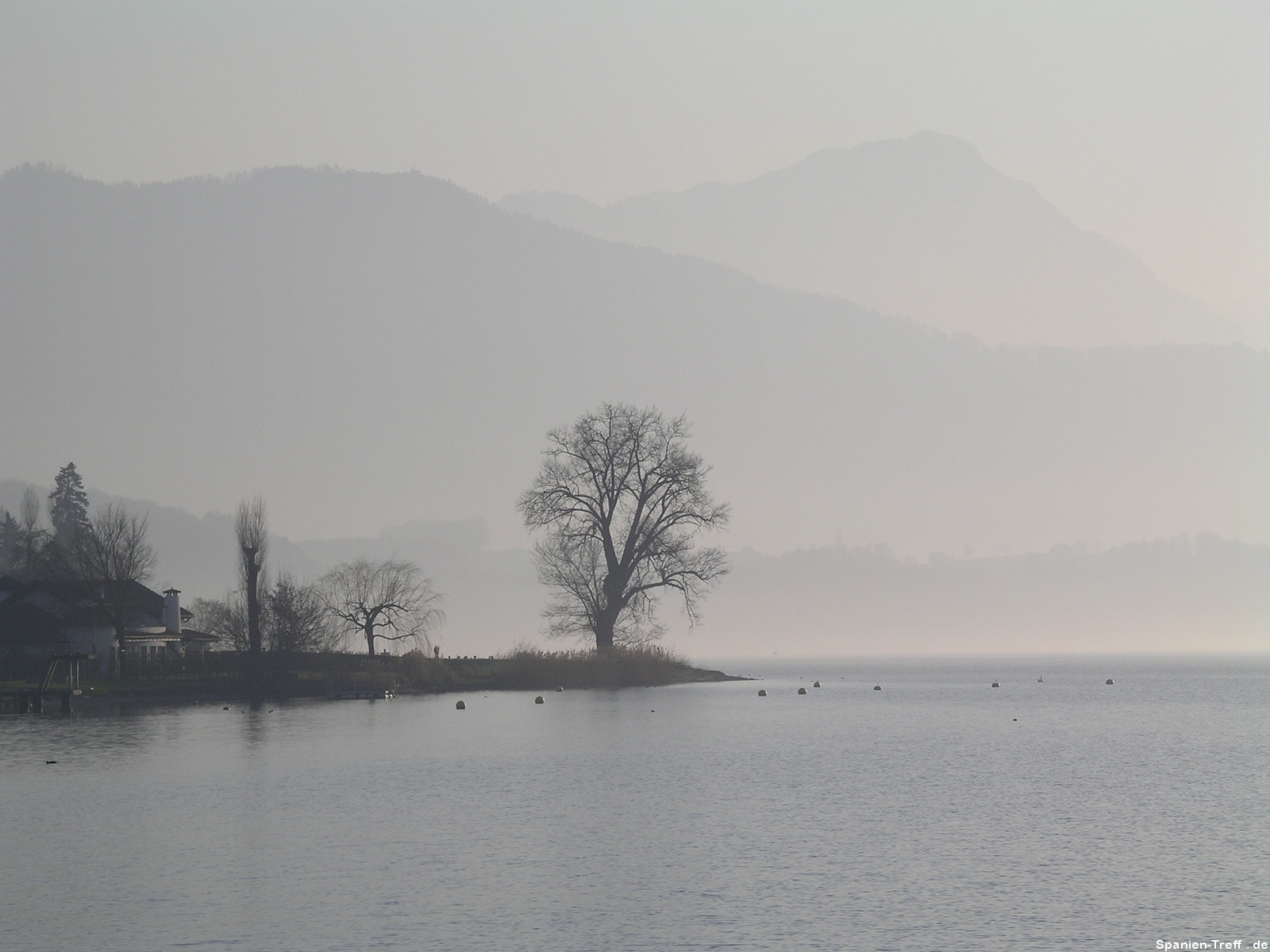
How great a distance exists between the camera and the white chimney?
99.8 metres

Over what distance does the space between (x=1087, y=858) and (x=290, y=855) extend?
1657 centimetres

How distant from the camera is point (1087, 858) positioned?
1099 inches

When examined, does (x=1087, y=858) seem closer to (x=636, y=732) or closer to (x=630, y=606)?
(x=636, y=732)

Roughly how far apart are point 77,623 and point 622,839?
6865cm

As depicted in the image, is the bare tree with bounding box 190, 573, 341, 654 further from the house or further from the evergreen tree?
the evergreen tree

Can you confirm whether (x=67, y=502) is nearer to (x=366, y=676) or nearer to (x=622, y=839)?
(x=366, y=676)

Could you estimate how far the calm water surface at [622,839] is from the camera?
22.1 m

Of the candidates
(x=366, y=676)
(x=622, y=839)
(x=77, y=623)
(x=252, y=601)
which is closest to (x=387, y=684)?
(x=366, y=676)

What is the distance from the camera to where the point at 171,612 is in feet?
330

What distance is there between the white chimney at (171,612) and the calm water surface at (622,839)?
39531 mm

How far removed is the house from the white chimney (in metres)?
3.59

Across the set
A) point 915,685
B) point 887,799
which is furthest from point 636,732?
point 915,685

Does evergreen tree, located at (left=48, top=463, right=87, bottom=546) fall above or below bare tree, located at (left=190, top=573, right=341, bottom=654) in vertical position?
above

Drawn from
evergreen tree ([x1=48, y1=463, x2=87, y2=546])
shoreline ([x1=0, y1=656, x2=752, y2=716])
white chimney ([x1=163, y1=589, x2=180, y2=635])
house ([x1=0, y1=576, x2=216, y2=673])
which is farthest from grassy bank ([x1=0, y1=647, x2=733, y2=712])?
evergreen tree ([x1=48, y1=463, x2=87, y2=546])
